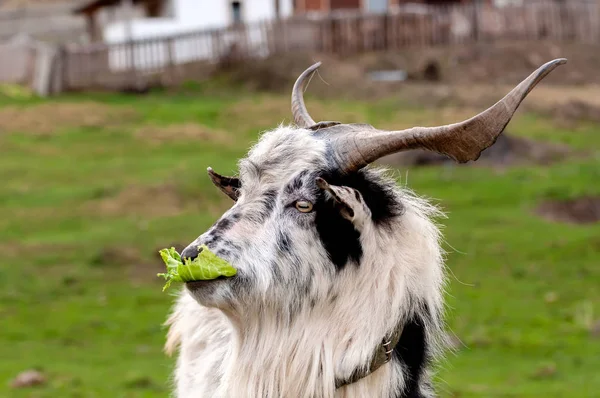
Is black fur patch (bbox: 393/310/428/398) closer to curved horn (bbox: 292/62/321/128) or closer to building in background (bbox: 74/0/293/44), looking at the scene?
curved horn (bbox: 292/62/321/128)

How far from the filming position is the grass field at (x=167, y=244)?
37.4 feet

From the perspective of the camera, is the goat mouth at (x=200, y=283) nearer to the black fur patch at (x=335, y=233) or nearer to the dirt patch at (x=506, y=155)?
the black fur patch at (x=335, y=233)

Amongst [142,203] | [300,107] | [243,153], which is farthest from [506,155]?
[300,107]

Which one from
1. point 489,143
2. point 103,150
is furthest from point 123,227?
point 489,143

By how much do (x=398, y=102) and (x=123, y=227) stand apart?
1276cm

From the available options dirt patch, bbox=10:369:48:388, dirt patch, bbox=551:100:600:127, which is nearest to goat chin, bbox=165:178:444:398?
dirt patch, bbox=10:369:48:388

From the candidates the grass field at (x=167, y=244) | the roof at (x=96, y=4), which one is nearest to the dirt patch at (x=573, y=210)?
the grass field at (x=167, y=244)

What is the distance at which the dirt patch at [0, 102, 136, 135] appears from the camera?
25984 millimetres

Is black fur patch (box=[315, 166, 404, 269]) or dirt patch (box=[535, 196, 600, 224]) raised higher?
black fur patch (box=[315, 166, 404, 269])

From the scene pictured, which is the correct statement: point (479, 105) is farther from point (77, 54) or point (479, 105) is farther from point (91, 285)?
point (91, 285)

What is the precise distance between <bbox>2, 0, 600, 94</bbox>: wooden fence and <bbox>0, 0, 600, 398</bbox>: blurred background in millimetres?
58

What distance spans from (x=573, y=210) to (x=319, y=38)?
17.2 m

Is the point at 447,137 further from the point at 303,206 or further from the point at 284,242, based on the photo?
the point at 284,242

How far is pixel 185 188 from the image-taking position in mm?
19125
